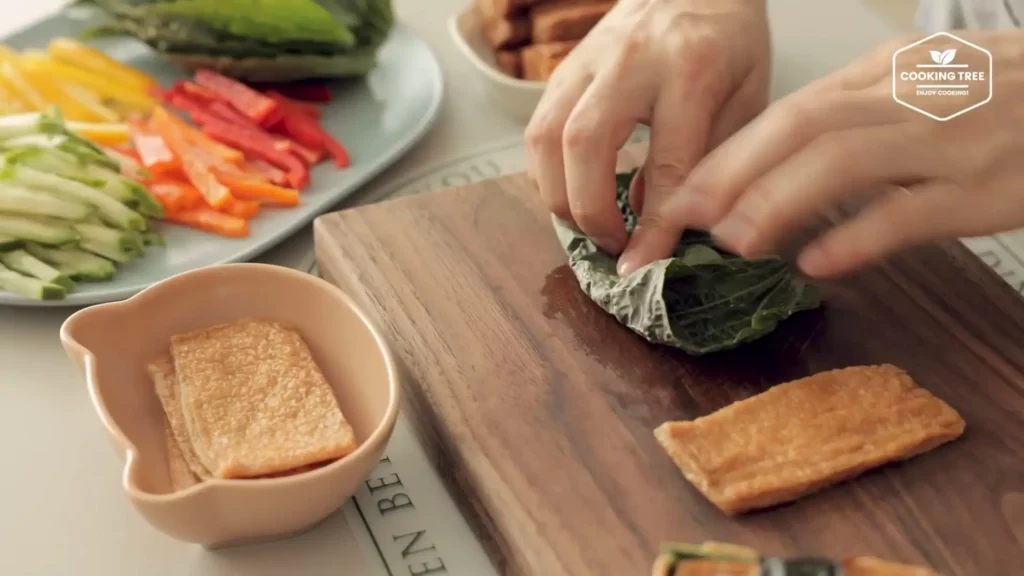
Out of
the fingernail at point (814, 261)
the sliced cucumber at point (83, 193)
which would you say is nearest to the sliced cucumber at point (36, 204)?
the sliced cucumber at point (83, 193)

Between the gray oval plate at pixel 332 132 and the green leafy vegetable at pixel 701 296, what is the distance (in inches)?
19.1

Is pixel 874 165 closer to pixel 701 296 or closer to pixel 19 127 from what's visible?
pixel 701 296

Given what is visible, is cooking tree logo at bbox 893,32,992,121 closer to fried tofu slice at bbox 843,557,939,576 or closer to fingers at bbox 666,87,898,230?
fingers at bbox 666,87,898,230

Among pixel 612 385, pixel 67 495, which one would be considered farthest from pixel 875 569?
pixel 67 495

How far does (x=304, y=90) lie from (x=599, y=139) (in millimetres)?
765

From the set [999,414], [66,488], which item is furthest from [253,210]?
[999,414]

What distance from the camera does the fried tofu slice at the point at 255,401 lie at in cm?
98

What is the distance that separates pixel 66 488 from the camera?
110cm

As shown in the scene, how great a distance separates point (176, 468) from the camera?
1.02 m

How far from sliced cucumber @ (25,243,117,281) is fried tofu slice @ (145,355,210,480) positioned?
28 cm

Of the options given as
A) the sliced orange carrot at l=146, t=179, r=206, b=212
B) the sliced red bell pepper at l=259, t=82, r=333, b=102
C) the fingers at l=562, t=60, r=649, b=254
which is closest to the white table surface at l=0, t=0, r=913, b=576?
the sliced orange carrot at l=146, t=179, r=206, b=212

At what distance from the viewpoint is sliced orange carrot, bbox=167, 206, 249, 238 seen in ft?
4.76

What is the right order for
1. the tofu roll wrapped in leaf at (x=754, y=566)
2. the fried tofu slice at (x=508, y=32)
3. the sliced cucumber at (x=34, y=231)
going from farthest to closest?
the fried tofu slice at (x=508, y=32) < the sliced cucumber at (x=34, y=231) < the tofu roll wrapped in leaf at (x=754, y=566)

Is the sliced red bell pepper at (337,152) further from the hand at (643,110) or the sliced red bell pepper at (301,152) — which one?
the hand at (643,110)
